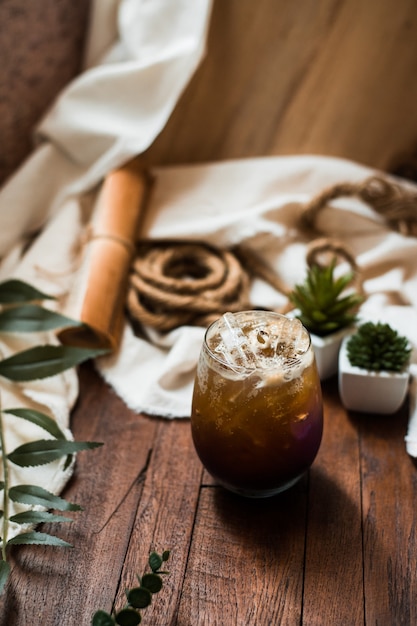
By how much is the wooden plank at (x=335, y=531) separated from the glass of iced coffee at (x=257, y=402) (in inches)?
3.8

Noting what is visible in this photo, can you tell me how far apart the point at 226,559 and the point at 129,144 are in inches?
40.7

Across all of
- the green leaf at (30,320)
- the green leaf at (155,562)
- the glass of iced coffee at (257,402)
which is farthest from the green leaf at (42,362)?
the green leaf at (155,562)

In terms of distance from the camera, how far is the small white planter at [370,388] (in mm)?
1225

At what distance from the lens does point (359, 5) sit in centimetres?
170

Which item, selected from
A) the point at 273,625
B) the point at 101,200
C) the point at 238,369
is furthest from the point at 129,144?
the point at 273,625

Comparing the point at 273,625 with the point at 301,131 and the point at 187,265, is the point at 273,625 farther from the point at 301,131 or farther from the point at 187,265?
the point at 301,131

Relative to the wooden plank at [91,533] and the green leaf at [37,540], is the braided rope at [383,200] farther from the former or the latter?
the green leaf at [37,540]

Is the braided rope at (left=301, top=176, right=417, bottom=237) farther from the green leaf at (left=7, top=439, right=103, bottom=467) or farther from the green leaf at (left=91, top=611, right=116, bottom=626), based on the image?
the green leaf at (left=91, top=611, right=116, bottom=626)

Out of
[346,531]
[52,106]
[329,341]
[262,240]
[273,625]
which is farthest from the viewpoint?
[52,106]

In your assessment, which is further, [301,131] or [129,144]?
[301,131]

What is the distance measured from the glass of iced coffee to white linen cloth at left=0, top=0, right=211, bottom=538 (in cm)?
66

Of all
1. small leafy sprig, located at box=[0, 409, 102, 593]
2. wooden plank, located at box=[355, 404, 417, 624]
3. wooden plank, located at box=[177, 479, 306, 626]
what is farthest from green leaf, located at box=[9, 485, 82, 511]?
wooden plank, located at box=[355, 404, 417, 624]

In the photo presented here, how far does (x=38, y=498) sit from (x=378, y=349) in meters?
0.63

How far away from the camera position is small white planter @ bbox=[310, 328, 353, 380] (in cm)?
130
